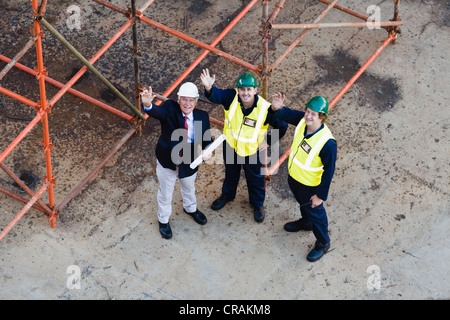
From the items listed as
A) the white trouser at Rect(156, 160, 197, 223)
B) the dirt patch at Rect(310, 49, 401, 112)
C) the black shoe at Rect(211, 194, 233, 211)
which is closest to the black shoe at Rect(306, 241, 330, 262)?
the black shoe at Rect(211, 194, 233, 211)

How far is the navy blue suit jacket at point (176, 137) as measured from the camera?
6.05m

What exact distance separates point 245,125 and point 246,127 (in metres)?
0.02

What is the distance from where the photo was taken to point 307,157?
5891mm

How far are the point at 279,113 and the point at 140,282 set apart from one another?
6.80 ft

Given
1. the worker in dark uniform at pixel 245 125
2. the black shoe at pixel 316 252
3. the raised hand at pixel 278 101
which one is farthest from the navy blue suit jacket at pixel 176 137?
the black shoe at pixel 316 252

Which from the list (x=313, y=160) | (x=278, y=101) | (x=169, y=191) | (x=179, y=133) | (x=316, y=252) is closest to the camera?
(x=313, y=160)

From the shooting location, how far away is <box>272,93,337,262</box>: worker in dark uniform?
577 cm

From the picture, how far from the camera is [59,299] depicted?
6.20 m

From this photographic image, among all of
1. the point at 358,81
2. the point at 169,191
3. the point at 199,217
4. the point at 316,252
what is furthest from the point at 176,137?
the point at 358,81

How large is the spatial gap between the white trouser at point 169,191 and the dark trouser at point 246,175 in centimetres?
38

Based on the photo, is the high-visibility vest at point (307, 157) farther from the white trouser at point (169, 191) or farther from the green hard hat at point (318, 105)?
the white trouser at point (169, 191)

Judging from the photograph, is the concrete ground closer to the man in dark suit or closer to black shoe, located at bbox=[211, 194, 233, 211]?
black shoe, located at bbox=[211, 194, 233, 211]

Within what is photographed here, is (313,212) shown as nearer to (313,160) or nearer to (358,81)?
(313,160)

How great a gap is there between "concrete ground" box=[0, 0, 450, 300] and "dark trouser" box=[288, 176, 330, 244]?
12.6 inches
